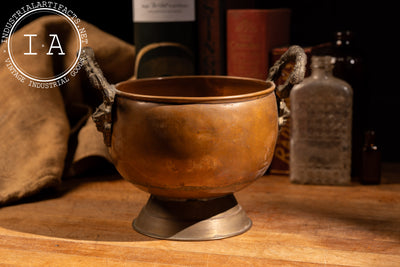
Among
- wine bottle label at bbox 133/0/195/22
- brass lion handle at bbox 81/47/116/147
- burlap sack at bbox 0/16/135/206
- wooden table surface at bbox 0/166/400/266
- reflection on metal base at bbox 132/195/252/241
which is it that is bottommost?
wooden table surface at bbox 0/166/400/266

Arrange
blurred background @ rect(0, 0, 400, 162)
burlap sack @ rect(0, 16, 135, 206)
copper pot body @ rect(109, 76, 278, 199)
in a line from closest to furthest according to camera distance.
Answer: copper pot body @ rect(109, 76, 278, 199) < burlap sack @ rect(0, 16, 135, 206) < blurred background @ rect(0, 0, 400, 162)

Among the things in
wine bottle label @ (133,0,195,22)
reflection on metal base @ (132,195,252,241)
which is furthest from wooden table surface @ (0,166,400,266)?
wine bottle label @ (133,0,195,22)

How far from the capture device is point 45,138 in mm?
1169

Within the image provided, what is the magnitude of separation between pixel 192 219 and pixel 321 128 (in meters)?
0.41

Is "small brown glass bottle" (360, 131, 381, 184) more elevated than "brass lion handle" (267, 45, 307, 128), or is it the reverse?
"brass lion handle" (267, 45, 307, 128)

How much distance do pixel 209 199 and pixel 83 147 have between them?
41 cm

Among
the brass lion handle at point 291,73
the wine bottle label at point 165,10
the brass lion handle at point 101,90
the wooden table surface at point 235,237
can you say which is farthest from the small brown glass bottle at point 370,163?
the brass lion handle at point 101,90

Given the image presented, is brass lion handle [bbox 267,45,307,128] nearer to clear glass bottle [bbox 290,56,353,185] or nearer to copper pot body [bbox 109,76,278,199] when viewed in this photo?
copper pot body [bbox 109,76,278,199]

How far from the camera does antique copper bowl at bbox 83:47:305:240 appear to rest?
0.84m

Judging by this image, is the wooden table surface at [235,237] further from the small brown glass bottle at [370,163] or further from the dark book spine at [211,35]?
the dark book spine at [211,35]

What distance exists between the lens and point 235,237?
3.06ft

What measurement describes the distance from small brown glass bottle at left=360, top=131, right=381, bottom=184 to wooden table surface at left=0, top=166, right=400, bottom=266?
2cm

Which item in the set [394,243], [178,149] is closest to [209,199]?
[178,149]

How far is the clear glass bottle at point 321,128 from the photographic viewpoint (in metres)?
1.18
